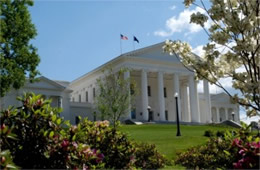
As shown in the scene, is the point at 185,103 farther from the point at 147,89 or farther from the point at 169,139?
the point at 169,139

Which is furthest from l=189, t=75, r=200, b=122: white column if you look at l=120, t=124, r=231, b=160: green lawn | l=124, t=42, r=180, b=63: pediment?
l=120, t=124, r=231, b=160: green lawn

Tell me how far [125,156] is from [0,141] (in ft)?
11.6

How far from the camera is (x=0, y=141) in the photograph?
442 cm

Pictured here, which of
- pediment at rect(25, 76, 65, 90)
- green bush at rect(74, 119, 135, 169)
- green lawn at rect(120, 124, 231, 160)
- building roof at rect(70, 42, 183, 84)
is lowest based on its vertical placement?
green lawn at rect(120, 124, 231, 160)

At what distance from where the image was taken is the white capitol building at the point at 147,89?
58812 mm

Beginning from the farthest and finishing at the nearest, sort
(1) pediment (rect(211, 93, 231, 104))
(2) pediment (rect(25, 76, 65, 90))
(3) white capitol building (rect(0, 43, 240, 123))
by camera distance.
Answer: (1) pediment (rect(211, 93, 231, 104)) → (3) white capitol building (rect(0, 43, 240, 123)) → (2) pediment (rect(25, 76, 65, 90))

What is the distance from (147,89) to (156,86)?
384 centimetres

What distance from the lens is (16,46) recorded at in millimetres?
31516

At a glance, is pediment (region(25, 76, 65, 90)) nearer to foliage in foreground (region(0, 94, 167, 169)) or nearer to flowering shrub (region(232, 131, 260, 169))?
foliage in foreground (region(0, 94, 167, 169))

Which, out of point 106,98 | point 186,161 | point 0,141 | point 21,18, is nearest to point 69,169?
point 0,141

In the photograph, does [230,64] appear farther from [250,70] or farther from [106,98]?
[106,98]

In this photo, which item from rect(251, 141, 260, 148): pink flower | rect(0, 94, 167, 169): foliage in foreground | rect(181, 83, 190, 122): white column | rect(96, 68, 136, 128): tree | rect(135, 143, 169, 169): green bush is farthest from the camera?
rect(181, 83, 190, 122): white column

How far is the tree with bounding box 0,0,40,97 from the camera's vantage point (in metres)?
30.0

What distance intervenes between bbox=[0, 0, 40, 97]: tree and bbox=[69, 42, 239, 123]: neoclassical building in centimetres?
2403
